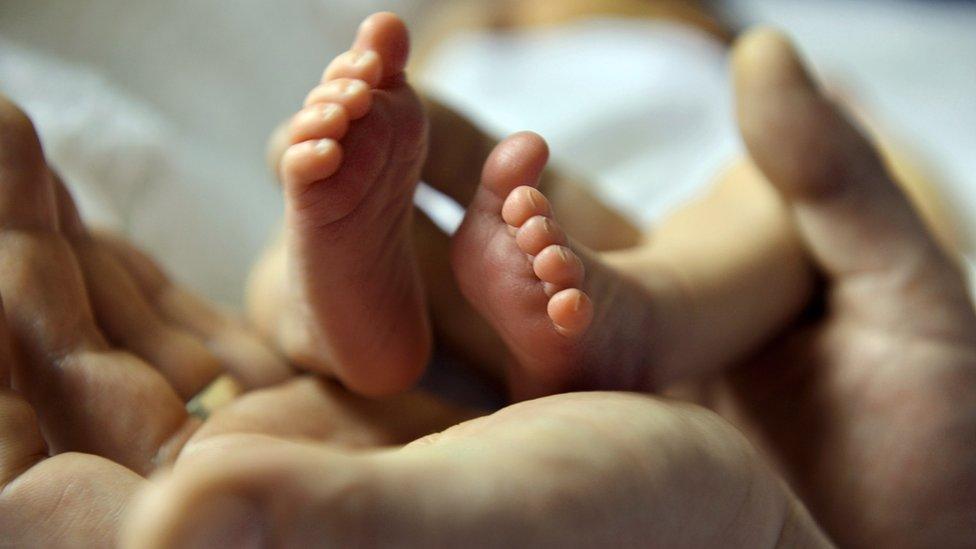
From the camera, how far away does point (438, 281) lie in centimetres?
64

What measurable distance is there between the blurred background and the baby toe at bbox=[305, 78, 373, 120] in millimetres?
348

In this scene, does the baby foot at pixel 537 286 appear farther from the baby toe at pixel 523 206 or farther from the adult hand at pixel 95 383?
the adult hand at pixel 95 383

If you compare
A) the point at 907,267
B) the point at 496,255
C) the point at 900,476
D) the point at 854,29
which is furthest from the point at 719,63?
the point at 496,255

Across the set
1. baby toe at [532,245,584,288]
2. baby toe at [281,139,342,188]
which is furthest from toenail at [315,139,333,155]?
baby toe at [532,245,584,288]

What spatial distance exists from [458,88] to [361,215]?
0.77 metres

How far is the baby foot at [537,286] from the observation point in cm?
43

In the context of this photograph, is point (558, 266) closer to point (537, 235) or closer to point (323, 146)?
point (537, 235)

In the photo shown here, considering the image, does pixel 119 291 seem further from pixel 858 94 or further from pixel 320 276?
pixel 858 94

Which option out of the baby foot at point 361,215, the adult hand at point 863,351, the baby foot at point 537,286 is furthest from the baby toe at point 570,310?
the adult hand at point 863,351

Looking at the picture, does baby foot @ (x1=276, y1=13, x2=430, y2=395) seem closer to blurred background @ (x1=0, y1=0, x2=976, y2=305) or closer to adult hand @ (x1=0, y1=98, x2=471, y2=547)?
adult hand @ (x1=0, y1=98, x2=471, y2=547)

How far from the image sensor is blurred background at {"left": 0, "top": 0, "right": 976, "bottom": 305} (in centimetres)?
86

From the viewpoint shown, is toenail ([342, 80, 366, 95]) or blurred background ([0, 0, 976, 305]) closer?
toenail ([342, 80, 366, 95])

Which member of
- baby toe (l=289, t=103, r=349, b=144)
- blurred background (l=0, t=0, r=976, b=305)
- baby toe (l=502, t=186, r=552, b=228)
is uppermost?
baby toe (l=289, t=103, r=349, b=144)

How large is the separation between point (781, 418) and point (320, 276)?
1.32 ft
